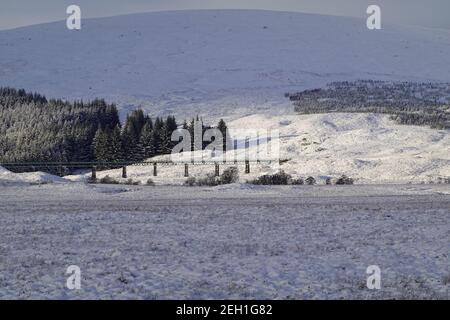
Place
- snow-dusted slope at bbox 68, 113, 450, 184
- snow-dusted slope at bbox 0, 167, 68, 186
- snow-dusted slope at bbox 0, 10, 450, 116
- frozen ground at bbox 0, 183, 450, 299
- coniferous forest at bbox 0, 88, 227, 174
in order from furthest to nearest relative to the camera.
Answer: snow-dusted slope at bbox 0, 10, 450, 116, coniferous forest at bbox 0, 88, 227, 174, snow-dusted slope at bbox 68, 113, 450, 184, snow-dusted slope at bbox 0, 167, 68, 186, frozen ground at bbox 0, 183, 450, 299

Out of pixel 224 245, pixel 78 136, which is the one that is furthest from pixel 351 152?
pixel 224 245

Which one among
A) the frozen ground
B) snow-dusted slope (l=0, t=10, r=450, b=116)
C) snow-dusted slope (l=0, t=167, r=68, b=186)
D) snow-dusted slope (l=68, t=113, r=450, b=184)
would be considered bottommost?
the frozen ground

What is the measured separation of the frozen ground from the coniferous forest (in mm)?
32838

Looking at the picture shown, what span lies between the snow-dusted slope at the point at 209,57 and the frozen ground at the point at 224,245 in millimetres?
75376

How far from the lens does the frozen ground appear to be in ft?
30.3

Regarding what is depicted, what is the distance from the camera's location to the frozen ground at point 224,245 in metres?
9.23

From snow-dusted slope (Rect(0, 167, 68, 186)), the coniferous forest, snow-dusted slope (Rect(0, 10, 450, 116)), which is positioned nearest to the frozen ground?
snow-dusted slope (Rect(0, 167, 68, 186))

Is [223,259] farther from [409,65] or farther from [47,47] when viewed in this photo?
[47,47]

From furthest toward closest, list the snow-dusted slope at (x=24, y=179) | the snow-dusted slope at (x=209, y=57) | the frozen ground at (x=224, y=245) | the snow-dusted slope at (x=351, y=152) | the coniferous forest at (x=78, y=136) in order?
1. the snow-dusted slope at (x=209, y=57)
2. the coniferous forest at (x=78, y=136)
3. the snow-dusted slope at (x=351, y=152)
4. the snow-dusted slope at (x=24, y=179)
5. the frozen ground at (x=224, y=245)

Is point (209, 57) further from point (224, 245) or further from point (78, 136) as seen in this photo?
point (224, 245)

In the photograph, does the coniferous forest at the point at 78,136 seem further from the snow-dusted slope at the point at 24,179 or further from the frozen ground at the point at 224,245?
the frozen ground at the point at 224,245

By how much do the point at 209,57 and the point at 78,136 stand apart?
8159 centimetres

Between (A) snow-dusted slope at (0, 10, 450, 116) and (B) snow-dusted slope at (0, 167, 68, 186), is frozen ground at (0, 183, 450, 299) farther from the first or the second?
(A) snow-dusted slope at (0, 10, 450, 116)

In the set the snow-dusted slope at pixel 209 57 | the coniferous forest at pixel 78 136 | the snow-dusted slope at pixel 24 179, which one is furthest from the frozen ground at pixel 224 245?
the snow-dusted slope at pixel 209 57
